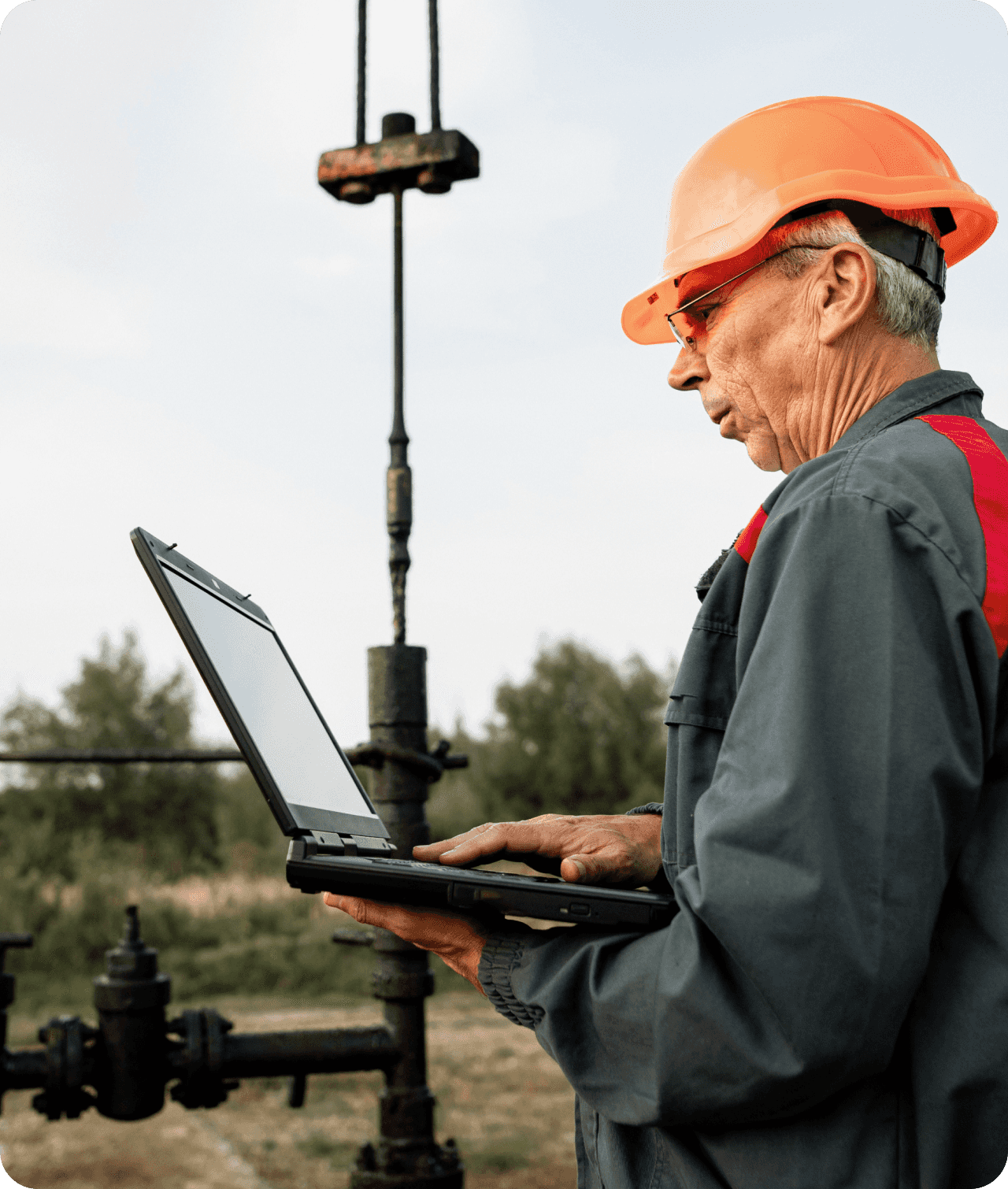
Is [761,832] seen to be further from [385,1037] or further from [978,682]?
[385,1037]

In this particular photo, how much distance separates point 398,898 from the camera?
1016 mm

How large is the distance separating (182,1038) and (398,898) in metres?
2.48

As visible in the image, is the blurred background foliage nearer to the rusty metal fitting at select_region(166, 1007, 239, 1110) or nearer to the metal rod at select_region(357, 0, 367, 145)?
the rusty metal fitting at select_region(166, 1007, 239, 1110)

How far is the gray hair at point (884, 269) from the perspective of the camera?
1187 mm

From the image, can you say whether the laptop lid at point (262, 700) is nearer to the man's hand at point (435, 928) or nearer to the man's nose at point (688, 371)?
the man's hand at point (435, 928)

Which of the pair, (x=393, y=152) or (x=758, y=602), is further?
(x=393, y=152)

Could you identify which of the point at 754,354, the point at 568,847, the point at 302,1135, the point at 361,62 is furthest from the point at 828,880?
the point at 302,1135

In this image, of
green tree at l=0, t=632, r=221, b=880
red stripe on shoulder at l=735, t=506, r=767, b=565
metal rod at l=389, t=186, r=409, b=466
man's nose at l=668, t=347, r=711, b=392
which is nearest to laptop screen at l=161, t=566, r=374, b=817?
red stripe on shoulder at l=735, t=506, r=767, b=565

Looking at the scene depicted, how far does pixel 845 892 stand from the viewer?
79 centimetres

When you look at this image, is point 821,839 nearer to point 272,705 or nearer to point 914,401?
point 914,401

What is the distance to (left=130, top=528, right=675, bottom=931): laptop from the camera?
3.20ft

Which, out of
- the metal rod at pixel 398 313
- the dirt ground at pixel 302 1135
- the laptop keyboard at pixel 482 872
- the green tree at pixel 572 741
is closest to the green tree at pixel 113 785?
the green tree at pixel 572 741

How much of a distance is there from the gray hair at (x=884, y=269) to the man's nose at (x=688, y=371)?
0.17 metres

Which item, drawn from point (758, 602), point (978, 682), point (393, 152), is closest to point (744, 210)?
point (758, 602)
